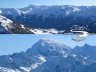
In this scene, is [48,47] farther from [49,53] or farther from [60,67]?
[60,67]

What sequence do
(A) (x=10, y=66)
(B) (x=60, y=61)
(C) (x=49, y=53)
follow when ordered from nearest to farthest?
(B) (x=60, y=61)
(A) (x=10, y=66)
(C) (x=49, y=53)

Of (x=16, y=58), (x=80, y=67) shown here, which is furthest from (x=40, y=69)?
(x=16, y=58)

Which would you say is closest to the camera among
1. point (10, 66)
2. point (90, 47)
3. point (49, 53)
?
point (90, 47)

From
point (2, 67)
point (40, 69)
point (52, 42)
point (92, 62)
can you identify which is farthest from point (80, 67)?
point (52, 42)

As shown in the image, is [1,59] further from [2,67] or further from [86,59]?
[86,59]

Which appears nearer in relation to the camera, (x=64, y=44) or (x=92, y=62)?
(x=92, y=62)

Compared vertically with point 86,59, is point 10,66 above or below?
below
